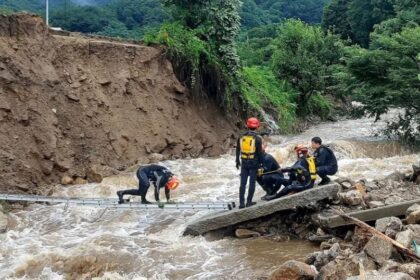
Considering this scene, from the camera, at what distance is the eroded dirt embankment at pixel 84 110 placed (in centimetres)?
1412

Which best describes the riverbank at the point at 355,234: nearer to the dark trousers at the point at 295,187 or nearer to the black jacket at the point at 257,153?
the dark trousers at the point at 295,187

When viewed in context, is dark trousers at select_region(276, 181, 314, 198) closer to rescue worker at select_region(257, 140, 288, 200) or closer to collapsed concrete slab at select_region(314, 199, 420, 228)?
rescue worker at select_region(257, 140, 288, 200)

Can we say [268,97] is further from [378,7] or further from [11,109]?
[378,7]

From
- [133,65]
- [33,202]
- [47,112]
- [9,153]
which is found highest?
[133,65]

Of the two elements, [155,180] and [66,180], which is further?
[66,180]

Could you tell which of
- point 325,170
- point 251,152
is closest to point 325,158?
point 325,170

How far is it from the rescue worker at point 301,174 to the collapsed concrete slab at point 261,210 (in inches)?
14.1

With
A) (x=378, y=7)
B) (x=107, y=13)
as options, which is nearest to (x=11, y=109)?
(x=378, y=7)

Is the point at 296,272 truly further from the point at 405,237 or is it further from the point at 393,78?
the point at 393,78

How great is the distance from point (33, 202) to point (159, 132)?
6002 millimetres

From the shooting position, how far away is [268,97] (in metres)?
24.9

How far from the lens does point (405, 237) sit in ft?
25.4

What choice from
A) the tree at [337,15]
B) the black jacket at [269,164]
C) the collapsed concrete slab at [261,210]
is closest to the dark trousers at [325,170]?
the collapsed concrete slab at [261,210]

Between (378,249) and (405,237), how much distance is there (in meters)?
0.53
